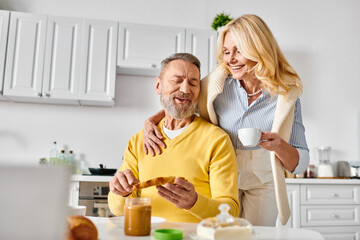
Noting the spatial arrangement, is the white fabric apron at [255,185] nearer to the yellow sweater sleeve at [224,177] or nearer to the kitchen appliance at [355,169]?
the yellow sweater sleeve at [224,177]

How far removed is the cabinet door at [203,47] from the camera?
3229 mm

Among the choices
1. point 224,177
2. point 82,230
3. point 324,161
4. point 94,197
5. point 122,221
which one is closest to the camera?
point 82,230

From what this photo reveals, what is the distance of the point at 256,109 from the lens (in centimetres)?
157

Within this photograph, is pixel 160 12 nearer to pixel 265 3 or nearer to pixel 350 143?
pixel 265 3

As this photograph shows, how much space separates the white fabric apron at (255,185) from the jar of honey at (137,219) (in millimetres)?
781

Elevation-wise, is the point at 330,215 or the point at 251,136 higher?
the point at 251,136

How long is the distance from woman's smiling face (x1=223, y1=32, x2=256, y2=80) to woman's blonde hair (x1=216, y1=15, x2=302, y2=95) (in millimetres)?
27

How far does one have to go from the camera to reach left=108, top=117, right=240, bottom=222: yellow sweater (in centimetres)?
126

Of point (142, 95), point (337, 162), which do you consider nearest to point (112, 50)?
point (142, 95)

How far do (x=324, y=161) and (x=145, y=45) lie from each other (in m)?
2.28

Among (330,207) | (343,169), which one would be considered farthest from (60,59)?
(343,169)

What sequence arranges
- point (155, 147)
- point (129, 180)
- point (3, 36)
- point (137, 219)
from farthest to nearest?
point (3, 36) < point (155, 147) < point (129, 180) < point (137, 219)

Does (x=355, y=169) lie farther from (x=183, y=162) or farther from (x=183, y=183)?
(x=183, y=183)

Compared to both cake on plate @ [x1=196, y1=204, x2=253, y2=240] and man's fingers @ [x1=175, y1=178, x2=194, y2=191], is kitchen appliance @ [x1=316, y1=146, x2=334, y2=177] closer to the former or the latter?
man's fingers @ [x1=175, y1=178, x2=194, y2=191]
